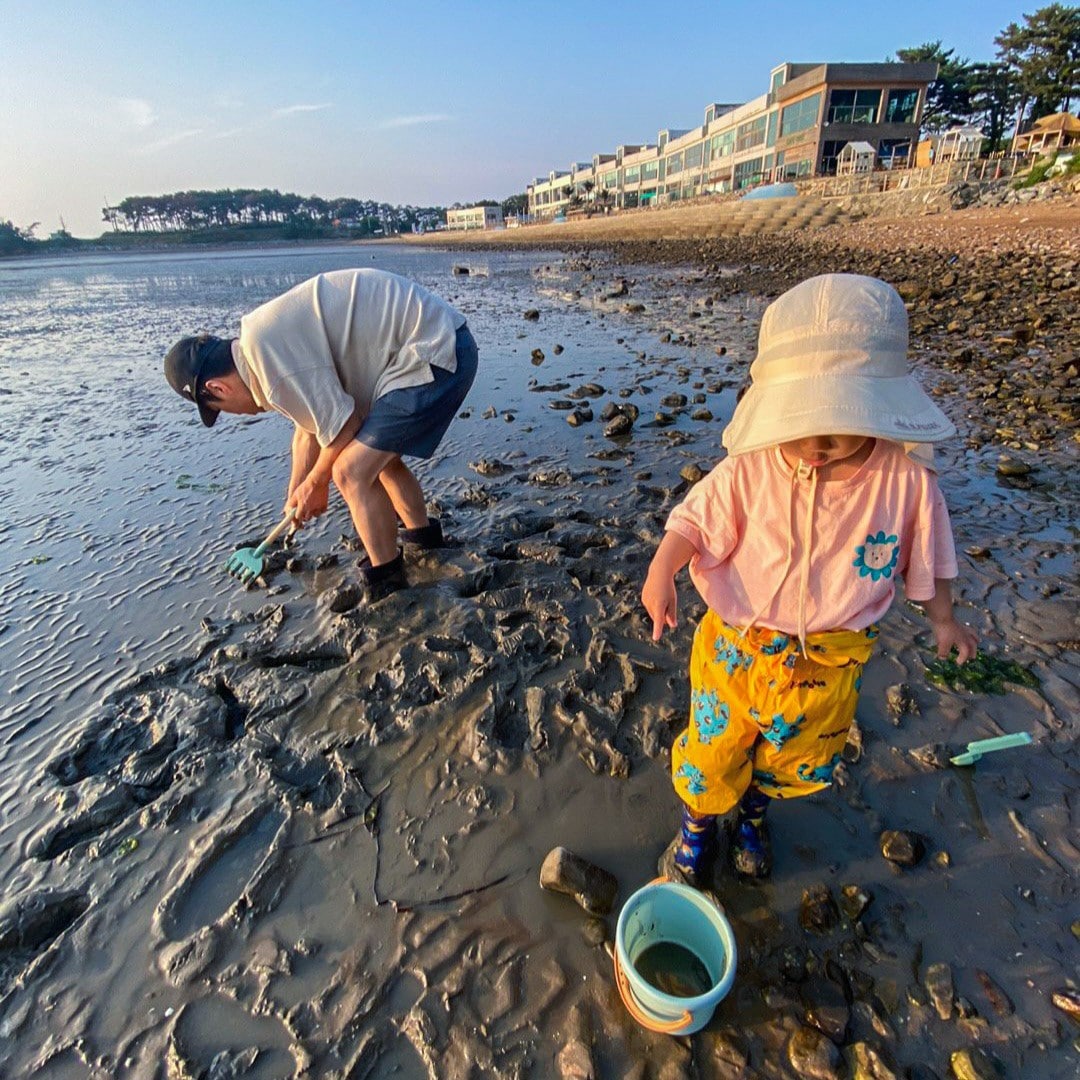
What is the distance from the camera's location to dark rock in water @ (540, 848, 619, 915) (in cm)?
218

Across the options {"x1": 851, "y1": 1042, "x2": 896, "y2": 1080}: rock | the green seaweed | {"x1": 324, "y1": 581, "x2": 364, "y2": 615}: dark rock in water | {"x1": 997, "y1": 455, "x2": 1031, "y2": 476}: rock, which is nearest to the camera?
{"x1": 851, "y1": 1042, "x2": 896, "y2": 1080}: rock

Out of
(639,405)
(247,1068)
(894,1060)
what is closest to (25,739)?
(247,1068)

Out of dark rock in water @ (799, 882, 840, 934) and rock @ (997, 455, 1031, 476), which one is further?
rock @ (997, 455, 1031, 476)

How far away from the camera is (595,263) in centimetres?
3203

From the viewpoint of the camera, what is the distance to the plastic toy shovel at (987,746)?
97.3 inches

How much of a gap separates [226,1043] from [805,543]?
2335mm

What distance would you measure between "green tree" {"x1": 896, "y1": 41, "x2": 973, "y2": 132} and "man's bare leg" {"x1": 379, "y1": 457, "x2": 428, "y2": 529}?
7016cm

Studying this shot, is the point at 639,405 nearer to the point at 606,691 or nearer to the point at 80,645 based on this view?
the point at 606,691

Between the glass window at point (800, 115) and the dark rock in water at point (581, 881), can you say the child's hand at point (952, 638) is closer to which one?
the dark rock in water at point (581, 881)

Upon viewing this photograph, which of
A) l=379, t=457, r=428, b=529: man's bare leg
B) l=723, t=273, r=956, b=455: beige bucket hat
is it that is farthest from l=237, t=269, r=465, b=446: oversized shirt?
l=723, t=273, r=956, b=455: beige bucket hat

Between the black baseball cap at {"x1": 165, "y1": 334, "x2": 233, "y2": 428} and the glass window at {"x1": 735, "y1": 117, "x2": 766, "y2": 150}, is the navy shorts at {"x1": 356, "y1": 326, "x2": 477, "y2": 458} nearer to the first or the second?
the black baseball cap at {"x1": 165, "y1": 334, "x2": 233, "y2": 428}

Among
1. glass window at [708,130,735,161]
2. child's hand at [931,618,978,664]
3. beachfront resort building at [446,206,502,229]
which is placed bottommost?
beachfront resort building at [446,206,502,229]

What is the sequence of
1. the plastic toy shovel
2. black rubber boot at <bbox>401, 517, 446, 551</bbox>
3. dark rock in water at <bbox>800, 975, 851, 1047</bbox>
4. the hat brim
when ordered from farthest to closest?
black rubber boot at <bbox>401, 517, 446, 551</bbox> → the plastic toy shovel → dark rock in water at <bbox>800, 975, 851, 1047</bbox> → the hat brim

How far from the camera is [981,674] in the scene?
3070 mm
